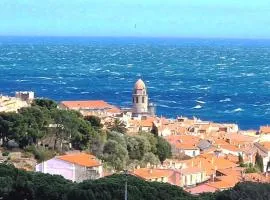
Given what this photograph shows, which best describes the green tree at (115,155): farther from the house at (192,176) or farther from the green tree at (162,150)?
the green tree at (162,150)

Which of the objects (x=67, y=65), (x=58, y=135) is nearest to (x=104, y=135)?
(x=58, y=135)

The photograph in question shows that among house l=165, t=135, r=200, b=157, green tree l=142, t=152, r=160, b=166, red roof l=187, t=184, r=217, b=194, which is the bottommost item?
house l=165, t=135, r=200, b=157

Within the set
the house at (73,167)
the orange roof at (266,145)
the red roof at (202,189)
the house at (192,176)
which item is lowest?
the orange roof at (266,145)

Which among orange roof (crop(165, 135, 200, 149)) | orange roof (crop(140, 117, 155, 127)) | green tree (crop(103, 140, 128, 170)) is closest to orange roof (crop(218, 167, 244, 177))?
green tree (crop(103, 140, 128, 170))

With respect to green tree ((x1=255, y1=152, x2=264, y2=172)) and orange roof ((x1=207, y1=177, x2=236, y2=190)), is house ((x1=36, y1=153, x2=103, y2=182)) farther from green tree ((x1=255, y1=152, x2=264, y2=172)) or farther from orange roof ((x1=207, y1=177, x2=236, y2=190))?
green tree ((x1=255, y1=152, x2=264, y2=172))

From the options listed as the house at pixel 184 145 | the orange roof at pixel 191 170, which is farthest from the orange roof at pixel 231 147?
the orange roof at pixel 191 170

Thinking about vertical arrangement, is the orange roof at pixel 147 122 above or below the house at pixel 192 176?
below

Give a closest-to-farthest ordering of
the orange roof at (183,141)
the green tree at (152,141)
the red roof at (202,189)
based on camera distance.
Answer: the red roof at (202,189) → the green tree at (152,141) → the orange roof at (183,141)
